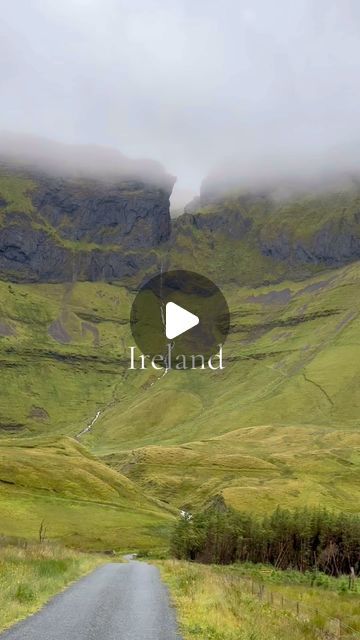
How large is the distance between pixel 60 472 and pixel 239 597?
136m

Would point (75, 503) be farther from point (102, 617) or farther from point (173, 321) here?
point (102, 617)

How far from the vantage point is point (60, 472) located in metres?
161

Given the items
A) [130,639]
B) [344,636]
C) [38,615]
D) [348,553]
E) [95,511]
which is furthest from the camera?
[95,511]

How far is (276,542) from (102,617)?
8764 cm

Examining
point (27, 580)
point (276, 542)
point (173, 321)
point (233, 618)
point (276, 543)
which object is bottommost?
point (276, 543)

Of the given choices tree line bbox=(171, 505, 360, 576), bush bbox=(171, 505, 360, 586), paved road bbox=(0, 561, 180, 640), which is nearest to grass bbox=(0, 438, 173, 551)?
tree line bbox=(171, 505, 360, 576)

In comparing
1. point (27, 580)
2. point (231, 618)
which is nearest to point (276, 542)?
point (27, 580)

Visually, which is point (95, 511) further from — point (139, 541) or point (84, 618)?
point (84, 618)

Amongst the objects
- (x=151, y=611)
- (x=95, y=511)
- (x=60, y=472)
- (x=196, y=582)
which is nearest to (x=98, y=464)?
(x=60, y=472)

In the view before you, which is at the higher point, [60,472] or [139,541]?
[60,472]

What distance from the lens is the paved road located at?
19641 mm

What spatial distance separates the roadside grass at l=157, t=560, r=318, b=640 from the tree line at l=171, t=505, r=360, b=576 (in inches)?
2863

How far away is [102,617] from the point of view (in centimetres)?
2377

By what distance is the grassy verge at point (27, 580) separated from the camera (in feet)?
75.6
